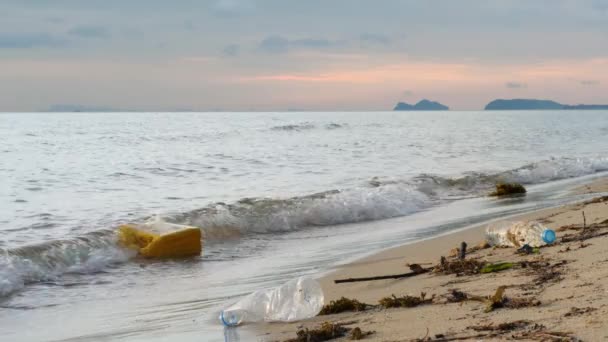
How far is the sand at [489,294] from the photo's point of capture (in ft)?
10.8

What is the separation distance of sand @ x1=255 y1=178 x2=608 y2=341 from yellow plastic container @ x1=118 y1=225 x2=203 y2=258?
2.74 m

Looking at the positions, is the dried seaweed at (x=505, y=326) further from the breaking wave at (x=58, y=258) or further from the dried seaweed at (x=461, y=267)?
the breaking wave at (x=58, y=258)

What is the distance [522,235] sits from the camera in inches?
250

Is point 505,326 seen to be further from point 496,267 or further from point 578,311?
point 496,267

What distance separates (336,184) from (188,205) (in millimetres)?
4792

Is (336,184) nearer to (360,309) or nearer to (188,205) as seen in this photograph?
(188,205)

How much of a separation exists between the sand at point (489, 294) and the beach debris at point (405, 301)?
0.07 metres

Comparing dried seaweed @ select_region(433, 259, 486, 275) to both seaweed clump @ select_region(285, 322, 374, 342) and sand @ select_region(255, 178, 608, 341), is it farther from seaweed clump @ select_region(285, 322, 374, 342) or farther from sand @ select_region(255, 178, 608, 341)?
seaweed clump @ select_region(285, 322, 374, 342)

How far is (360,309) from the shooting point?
4496mm

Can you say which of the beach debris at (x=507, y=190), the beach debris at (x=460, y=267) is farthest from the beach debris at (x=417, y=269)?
the beach debris at (x=507, y=190)

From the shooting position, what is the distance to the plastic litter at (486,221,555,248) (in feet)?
19.9

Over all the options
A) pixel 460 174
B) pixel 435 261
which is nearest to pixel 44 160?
pixel 460 174

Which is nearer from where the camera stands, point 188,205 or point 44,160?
point 188,205

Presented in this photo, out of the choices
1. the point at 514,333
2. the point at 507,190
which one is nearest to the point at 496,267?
the point at 514,333
